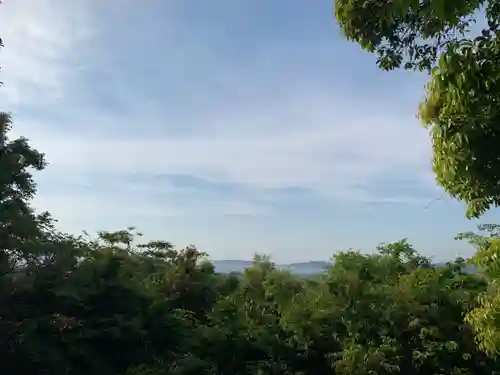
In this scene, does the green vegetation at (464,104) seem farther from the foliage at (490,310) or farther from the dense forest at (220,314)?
the dense forest at (220,314)

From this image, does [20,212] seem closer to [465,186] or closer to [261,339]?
[261,339]

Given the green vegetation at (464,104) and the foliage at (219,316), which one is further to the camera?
the foliage at (219,316)

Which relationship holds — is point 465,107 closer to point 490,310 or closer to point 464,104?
point 464,104

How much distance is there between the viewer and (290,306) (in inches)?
319

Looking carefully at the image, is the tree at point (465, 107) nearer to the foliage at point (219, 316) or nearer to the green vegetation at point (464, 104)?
the green vegetation at point (464, 104)

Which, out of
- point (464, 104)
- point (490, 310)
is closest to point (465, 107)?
point (464, 104)

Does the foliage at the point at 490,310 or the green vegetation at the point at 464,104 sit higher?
the green vegetation at the point at 464,104

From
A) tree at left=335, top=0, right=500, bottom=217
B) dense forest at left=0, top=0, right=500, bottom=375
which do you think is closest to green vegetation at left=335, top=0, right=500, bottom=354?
tree at left=335, top=0, right=500, bottom=217

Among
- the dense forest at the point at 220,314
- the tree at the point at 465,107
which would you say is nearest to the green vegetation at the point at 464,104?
the tree at the point at 465,107

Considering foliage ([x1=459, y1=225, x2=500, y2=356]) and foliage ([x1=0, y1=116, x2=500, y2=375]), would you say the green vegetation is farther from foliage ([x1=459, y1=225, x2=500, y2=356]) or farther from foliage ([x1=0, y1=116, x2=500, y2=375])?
foliage ([x1=0, y1=116, x2=500, y2=375])

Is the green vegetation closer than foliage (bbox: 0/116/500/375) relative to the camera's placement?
Yes

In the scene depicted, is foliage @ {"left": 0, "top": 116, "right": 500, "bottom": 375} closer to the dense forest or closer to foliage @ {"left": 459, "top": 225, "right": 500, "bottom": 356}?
the dense forest

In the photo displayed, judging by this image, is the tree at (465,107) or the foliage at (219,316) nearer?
the tree at (465,107)

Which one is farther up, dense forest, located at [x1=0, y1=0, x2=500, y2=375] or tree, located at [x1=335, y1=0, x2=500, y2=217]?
tree, located at [x1=335, y1=0, x2=500, y2=217]
